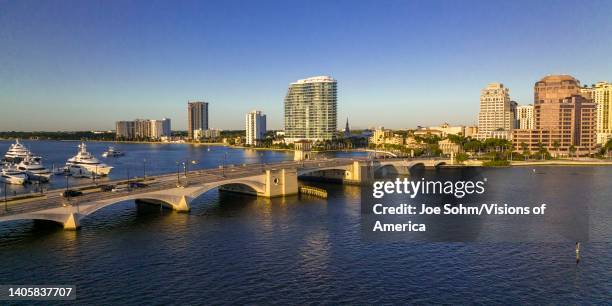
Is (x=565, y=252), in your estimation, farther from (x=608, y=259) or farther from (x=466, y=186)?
(x=466, y=186)

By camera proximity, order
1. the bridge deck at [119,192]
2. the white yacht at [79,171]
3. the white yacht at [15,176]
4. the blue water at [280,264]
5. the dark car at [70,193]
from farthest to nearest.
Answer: the white yacht at [79,171] < the white yacht at [15,176] < the dark car at [70,193] < the bridge deck at [119,192] < the blue water at [280,264]

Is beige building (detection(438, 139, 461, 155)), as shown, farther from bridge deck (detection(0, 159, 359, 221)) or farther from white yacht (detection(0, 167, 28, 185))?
white yacht (detection(0, 167, 28, 185))

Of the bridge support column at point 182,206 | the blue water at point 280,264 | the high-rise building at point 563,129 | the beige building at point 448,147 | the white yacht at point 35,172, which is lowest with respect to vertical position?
the blue water at point 280,264

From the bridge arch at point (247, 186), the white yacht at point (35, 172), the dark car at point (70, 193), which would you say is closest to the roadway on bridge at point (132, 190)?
the dark car at point (70, 193)

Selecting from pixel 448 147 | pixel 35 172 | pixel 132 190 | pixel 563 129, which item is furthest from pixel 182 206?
pixel 448 147

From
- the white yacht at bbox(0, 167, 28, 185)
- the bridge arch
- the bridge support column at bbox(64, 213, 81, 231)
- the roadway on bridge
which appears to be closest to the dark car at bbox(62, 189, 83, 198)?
the roadway on bridge

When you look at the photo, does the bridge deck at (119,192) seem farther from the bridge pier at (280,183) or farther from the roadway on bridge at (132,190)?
the bridge pier at (280,183)

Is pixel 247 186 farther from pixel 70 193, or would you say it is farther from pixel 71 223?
pixel 71 223
